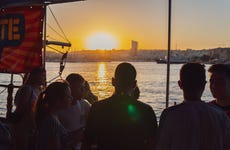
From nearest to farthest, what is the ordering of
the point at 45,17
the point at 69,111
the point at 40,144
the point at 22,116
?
the point at 40,144 < the point at 69,111 < the point at 22,116 < the point at 45,17

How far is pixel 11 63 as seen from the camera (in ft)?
22.8

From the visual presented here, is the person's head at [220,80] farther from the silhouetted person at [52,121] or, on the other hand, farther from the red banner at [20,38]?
the red banner at [20,38]

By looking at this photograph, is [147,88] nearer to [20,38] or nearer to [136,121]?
[20,38]

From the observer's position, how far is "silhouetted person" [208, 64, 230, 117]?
348 centimetres

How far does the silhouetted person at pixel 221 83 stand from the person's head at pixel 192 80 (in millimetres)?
579

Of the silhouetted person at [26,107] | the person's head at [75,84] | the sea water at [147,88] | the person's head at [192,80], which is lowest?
the sea water at [147,88]

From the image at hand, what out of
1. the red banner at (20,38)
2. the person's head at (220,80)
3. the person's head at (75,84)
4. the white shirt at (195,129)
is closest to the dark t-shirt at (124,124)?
the white shirt at (195,129)

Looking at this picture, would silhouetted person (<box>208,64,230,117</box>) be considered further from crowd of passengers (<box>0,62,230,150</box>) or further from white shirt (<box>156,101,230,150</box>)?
white shirt (<box>156,101,230,150</box>)

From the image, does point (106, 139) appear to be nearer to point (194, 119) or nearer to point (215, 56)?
point (194, 119)

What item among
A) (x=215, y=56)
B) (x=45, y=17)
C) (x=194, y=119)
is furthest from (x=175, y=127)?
(x=215, y=56)

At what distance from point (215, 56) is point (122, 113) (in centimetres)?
792

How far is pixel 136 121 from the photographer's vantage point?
3.19 m

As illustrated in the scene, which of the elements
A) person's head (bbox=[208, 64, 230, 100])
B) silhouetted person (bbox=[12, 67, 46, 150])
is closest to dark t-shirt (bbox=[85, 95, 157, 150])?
person's head (bbox=[208, 64, 230, 100])

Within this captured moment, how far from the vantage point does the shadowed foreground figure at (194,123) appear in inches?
114
